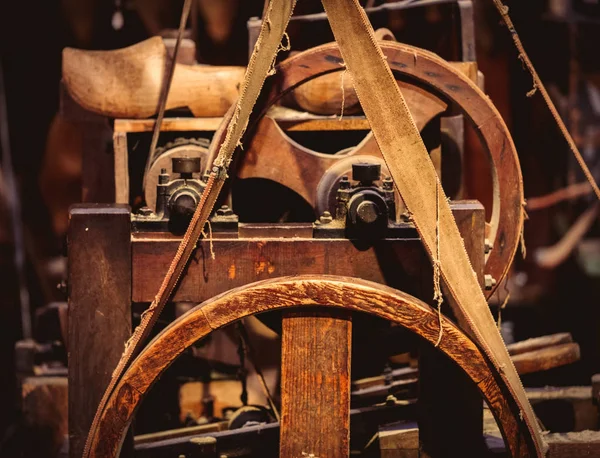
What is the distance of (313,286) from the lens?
2.97 metres

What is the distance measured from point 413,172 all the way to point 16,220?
4.79 m

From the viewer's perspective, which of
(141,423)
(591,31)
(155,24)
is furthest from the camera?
(591,31)

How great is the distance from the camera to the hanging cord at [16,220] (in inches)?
280

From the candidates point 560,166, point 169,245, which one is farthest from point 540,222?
point 169,245

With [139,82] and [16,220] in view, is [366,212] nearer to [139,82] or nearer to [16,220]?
[139,82]

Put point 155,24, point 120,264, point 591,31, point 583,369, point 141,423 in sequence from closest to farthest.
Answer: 1. point 120,264
2. point 141,423
3. point 155,24
4. point 583,369
5. point 591,31

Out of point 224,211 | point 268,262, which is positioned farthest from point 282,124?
point 268,262

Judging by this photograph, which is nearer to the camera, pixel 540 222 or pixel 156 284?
pixel 156 284

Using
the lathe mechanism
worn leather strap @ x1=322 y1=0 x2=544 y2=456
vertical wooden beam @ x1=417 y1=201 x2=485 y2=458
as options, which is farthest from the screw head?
vertical wooden beam @ x1=417 y1=201 x2=485 y2=458

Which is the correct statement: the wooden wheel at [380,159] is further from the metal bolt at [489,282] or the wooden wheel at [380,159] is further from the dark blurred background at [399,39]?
the dark blurred background at [399,39]

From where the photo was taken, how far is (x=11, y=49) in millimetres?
6820

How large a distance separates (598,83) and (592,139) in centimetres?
45

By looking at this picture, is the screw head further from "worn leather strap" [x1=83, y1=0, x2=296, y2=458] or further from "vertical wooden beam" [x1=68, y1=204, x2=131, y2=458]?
"vertical wooden beam" [x1=68, y1=204, x2=131, y2=458]

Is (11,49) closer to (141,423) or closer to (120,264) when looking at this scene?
(141,423)
